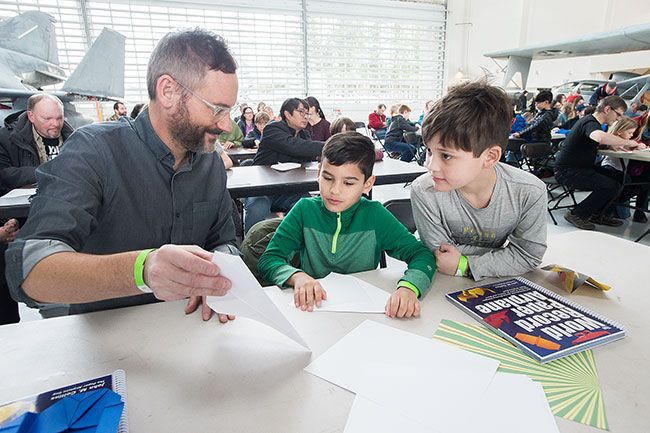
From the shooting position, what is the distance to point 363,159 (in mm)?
1419

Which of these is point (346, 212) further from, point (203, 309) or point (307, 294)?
point (203, 309)

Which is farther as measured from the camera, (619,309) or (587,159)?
(587,159)

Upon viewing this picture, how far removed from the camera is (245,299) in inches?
27.6

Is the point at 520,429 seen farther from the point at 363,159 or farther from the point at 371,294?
the point at 363,159

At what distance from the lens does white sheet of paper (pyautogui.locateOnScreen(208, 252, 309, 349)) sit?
2.16ft

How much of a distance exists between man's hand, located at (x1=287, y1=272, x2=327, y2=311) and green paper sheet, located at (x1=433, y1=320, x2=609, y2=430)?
29cm

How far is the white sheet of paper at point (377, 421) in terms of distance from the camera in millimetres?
557

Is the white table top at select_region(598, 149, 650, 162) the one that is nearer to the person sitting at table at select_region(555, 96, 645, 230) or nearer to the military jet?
the person sitting at table at select_region(555, 96, 645, 230)

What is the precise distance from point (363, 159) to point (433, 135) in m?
0.32

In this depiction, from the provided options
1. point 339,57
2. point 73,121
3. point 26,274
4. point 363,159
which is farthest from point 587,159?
point 339,57

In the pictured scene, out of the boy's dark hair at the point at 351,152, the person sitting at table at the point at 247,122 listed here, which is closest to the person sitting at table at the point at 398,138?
the person sitting at table at the point at 247,122

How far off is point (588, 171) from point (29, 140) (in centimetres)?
532

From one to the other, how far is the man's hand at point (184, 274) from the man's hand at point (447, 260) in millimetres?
696

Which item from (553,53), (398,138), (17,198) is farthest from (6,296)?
(553,53)
